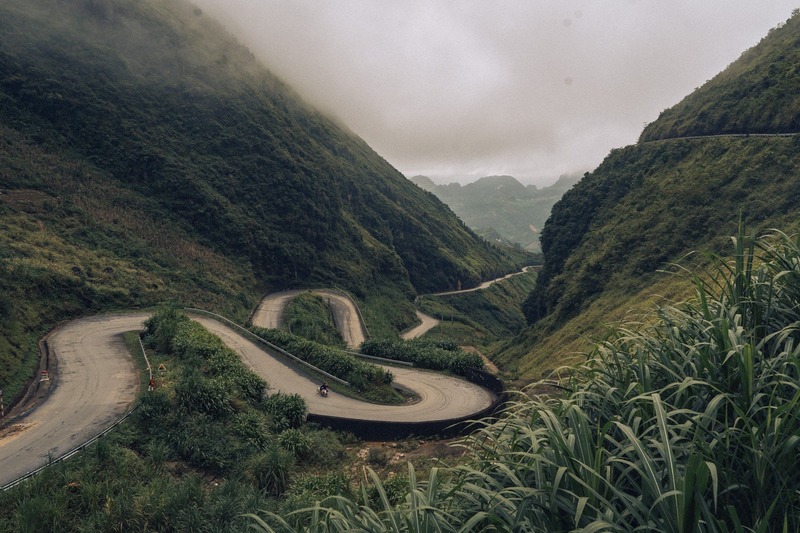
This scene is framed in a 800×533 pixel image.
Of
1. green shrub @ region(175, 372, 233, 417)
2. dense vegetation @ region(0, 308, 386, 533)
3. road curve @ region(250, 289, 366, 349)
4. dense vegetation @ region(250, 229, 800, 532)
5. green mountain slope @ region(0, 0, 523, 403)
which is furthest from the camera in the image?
road curve @ region(250, 289, 366, 349)

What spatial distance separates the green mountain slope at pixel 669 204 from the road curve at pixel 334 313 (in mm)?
23800

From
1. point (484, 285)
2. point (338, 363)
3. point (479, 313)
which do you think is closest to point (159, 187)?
point (338, 363)

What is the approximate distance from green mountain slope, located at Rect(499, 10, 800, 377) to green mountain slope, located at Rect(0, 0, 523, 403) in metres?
39.7

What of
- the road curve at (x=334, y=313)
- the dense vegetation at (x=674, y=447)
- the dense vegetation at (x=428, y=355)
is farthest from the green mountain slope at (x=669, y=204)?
the dense vegetation at (x=674, y=447)

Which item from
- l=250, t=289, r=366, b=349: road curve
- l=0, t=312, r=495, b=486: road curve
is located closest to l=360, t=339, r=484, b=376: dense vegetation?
l=0, t=312, r=495, b=486: road curve

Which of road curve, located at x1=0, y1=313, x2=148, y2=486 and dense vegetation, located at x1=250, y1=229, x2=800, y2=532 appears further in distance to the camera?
road curve, located at x1=0, y1=313, x2=148, y2=486

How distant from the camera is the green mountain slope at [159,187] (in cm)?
4325

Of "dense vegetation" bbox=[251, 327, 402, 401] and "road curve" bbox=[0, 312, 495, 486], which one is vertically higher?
"dense vegetation" bbox=[251, 327, 402, 401]

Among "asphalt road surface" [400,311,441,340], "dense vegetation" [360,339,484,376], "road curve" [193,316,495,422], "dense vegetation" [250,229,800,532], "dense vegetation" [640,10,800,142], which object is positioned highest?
"dense vegetation" [640,10,800,142]

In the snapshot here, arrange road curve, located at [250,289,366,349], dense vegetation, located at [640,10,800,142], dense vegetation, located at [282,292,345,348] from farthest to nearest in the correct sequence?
road curve, located at [250,289,366,349], dense vegetation, located at [640,10,800,142], dense vegetation, located at [282,292,345,348]

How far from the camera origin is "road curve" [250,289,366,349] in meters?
57.5

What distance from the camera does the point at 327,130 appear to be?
152875mm

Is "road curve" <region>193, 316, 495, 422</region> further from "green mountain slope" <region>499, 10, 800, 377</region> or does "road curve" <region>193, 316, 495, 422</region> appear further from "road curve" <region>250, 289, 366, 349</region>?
"road curve" <region>250, 289, 366, 349</region>

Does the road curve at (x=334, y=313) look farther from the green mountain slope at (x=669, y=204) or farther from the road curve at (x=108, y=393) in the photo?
the green mountain slope at (x=669, y=204)
